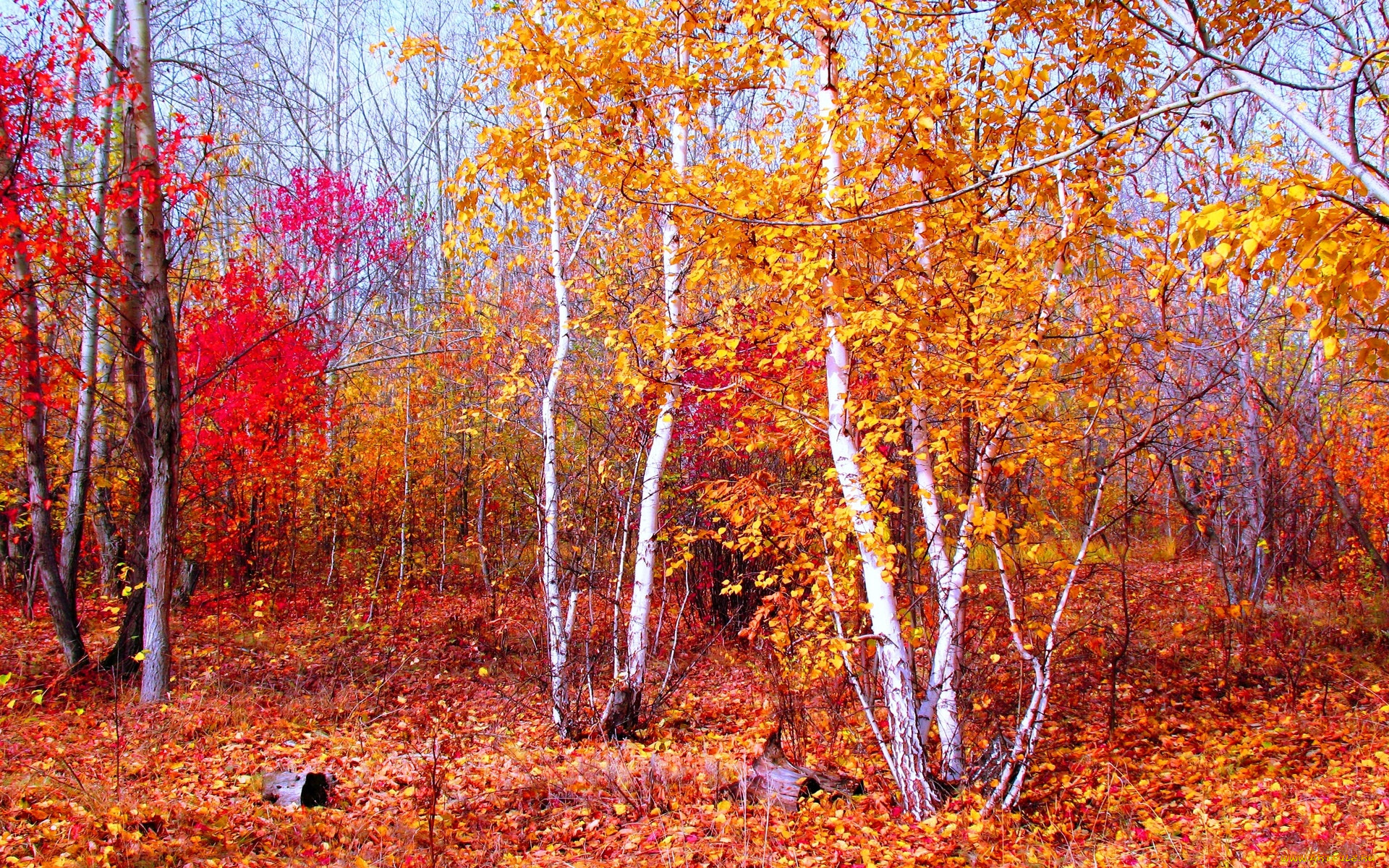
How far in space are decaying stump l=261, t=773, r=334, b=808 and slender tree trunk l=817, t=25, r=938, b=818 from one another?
320cm

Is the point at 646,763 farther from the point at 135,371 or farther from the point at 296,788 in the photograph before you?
the point at 135,371

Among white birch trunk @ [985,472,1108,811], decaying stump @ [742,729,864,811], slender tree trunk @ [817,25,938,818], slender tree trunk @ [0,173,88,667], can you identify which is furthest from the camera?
slender tree trunk @ [0,173,88,667]

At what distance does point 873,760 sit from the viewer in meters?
5.23

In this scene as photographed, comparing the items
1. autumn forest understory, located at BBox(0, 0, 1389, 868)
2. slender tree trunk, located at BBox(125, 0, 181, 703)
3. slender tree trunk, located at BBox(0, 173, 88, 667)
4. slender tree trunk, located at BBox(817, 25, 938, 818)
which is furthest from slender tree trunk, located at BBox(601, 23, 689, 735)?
slender tree trunk, located at BBox(0, 173, 88, 667)

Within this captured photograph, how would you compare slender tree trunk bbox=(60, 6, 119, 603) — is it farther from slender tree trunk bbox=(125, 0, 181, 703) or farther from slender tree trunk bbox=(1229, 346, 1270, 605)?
slender tree trunk bbox=(1229, 346, 1270, 605)

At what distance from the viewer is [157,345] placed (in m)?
6.03

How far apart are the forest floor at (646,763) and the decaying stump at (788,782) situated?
112 mm

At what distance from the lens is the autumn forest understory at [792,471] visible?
12.7 ft

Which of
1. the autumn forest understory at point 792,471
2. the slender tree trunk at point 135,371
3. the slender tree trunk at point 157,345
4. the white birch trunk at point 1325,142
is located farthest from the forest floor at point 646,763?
the white birch trunk at point 1325,142

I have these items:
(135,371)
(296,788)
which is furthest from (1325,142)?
(135,371)

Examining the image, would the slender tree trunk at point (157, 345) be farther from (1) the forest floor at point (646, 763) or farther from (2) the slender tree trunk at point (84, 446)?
(2) the slender tree trunk at point (84, 446)

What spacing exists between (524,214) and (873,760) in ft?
15.2

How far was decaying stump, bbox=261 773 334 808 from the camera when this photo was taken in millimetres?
4414

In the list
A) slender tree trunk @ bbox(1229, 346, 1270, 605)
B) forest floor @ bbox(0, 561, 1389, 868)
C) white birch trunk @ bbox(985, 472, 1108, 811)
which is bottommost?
forest floor @ bbox(0, 561, 1389, 868)
